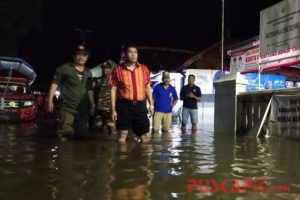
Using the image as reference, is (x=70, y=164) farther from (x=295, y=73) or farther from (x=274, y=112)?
(x=295, y=73)

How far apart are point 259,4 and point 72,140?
61.3 ft

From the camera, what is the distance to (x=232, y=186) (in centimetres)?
409

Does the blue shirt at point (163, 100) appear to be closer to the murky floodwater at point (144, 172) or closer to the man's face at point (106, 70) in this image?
the man's face at point (106, 70)

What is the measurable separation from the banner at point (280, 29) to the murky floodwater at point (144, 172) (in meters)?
2.71

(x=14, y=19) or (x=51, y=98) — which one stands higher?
(x=14, y=19)

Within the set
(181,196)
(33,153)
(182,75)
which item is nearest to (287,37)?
(33,153)

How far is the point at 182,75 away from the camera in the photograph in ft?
68.9

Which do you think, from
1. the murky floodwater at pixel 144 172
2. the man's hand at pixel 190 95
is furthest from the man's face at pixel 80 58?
the man's hand at pixel 190 95

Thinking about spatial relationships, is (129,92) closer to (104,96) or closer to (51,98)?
(51,98)

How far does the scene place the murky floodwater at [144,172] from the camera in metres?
3.80

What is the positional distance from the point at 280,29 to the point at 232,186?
243 inches

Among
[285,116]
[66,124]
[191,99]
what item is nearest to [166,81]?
[191,99]

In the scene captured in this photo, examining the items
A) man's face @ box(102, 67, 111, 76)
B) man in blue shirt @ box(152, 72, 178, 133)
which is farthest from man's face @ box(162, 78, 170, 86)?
man's face @ box(102, 67, 111, 76)

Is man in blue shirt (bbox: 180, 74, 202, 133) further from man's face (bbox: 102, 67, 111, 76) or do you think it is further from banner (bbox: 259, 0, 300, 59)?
banner (bbox: 259, 0, 300, 59)
